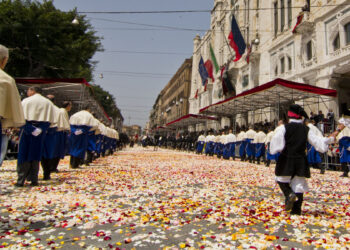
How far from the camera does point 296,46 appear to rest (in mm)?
19484

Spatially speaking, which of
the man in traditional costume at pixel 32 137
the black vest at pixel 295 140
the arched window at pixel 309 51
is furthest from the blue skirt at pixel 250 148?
the man in traditional costume at pixel 32 137

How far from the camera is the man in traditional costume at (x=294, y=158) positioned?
11.9ft

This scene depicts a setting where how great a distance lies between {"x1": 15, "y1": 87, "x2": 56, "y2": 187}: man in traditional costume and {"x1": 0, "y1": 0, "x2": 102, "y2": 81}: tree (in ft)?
56.4

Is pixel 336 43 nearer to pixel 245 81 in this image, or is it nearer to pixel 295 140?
pixel 245 81

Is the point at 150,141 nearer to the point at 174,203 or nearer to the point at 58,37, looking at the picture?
the point at 58,37

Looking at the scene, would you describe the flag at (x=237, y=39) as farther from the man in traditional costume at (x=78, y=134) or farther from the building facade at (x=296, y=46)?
the man in traditional costume at (x=78, y=134)

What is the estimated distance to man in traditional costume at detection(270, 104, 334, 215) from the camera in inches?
143

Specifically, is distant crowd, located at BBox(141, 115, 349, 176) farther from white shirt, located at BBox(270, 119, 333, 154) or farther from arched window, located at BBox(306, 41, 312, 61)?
arched window, located at BBox(306, 41, 312, 61)

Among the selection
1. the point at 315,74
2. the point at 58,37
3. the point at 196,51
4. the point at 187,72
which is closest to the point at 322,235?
the point at 315,74

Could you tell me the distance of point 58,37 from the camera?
2077 cm

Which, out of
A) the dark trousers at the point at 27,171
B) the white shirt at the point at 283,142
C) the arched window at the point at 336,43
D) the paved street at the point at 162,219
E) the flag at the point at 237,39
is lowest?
Answer: the paved street at the point at 162,219

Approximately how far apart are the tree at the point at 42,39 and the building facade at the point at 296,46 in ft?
41.7

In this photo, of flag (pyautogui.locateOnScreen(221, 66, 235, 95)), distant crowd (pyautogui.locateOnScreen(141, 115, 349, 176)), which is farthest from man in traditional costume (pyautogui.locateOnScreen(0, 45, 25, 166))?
flag (pyautogui.locateOnScreen(221, 66, 235, 95))

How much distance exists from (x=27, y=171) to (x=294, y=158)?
5.09 metres
